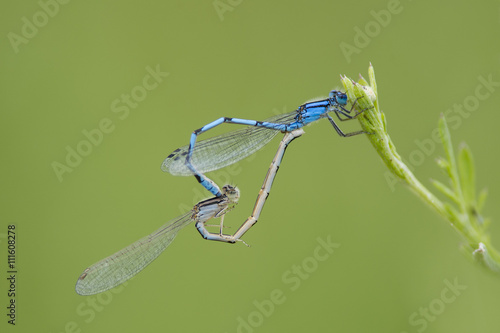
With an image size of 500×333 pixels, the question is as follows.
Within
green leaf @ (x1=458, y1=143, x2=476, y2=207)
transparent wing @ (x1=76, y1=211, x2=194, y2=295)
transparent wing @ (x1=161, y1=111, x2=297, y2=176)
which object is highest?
transparent wing @ (x1=161, y1=111, x2=297, y2=176)

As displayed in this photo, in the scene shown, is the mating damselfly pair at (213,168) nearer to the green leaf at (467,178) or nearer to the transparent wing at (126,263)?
the transparent wing at (126,263)

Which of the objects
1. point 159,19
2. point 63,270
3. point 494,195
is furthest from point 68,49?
point 494,195

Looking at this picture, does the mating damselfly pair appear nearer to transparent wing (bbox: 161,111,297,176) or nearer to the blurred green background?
transparent wing (bbox: 161,111,297,176)

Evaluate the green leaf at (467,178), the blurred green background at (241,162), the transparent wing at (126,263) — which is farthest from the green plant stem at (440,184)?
the blurred green background at (241,162)

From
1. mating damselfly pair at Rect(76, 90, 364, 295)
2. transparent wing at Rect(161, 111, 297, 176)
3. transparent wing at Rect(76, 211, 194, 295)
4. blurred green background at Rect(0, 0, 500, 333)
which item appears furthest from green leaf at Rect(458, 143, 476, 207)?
blurred green background at Rect(0, 0, 500, 333)

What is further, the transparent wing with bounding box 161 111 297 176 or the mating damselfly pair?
the transparent wing with bounding box 161 111 297 176

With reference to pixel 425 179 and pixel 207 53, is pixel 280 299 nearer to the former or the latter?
pixel 425 179

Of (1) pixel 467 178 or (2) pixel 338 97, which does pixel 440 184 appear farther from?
(2) pixel 338 97
